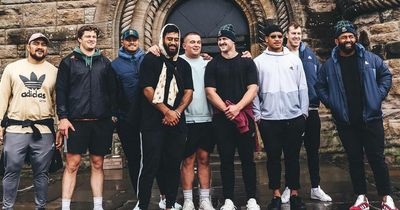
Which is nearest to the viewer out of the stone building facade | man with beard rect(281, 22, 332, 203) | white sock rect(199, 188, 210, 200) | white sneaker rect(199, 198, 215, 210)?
white sneaker rect(199, 198, 215, 210)

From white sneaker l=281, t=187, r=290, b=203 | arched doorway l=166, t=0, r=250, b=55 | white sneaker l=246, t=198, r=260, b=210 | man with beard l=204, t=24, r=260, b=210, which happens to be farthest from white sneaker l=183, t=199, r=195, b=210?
arched doorway l=166, t=0, r=250, b=55

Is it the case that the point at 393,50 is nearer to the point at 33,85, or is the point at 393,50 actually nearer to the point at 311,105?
the point at 311,105

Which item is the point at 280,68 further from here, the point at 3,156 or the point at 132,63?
the point at 3,156

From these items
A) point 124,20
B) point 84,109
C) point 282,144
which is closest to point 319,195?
point 282,144

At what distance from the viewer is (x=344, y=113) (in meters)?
4.00

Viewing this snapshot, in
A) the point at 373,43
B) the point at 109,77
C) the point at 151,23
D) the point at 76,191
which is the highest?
the point at 151,23

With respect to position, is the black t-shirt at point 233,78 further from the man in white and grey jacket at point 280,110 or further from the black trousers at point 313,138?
the black trousers at point 313,138

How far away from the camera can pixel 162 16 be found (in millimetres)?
7973

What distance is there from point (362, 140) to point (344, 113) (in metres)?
0.35

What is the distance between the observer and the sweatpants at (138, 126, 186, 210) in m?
3.91

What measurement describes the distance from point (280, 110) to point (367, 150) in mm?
910

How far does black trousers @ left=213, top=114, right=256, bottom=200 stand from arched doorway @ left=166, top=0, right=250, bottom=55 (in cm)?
413

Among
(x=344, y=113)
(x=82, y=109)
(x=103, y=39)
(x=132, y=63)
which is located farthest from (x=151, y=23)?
(x=344, y=113)

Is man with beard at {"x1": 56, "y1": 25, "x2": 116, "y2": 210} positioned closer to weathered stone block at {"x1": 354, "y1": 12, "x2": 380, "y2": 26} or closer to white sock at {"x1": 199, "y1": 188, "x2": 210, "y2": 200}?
white sock at {"x1": 199, "y1": 188, "x2": 210, "y2": 200}
